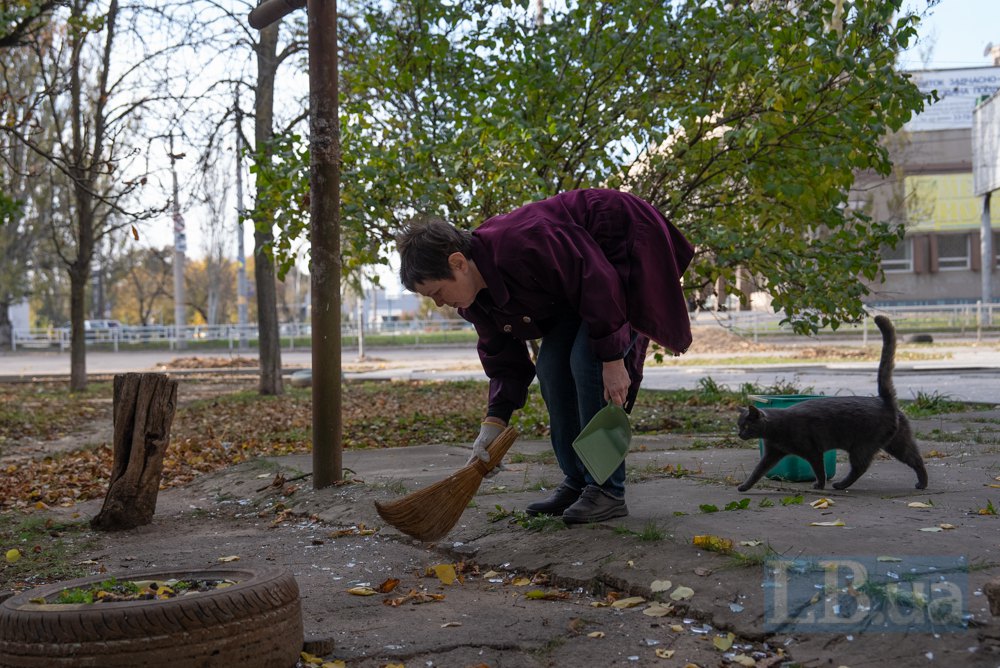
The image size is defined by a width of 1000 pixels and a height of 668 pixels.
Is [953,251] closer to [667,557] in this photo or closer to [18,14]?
[18,14]

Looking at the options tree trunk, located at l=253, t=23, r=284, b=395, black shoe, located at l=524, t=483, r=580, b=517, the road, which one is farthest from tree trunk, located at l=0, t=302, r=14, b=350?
black shoe, located at l=524, t=483, r=580, b=517

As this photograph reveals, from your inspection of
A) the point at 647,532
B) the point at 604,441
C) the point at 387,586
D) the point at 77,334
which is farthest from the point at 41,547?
the point at 77,334

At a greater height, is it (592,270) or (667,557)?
(592,270)

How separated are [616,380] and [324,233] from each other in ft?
8.51

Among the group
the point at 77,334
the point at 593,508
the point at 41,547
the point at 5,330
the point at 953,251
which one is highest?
the point at 953,251

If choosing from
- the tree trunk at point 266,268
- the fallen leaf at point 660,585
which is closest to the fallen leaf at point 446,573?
the fallen leaf at point 660,585

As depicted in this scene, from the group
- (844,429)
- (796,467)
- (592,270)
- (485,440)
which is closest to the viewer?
(592,270)

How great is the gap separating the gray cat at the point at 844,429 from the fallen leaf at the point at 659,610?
1.62 m

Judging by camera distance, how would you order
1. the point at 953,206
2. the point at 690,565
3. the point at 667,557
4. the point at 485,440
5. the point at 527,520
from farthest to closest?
the point at 953,206 < the point at 527,520 < the point at 485,440 < the point at 667,557 < the point at 690,565

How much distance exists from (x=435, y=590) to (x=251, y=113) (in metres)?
11.2

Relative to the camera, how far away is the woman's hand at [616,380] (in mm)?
3695

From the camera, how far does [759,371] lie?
18391 millimetres

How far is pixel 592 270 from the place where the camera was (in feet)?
12.0

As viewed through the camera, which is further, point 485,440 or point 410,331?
point 410,331
